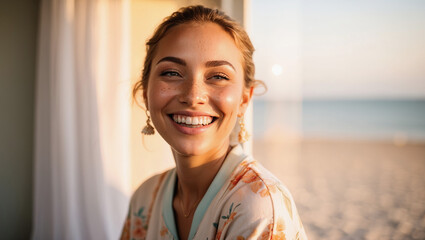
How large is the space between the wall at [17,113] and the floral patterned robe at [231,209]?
67.8 inches

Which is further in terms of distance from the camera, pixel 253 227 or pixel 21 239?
pixel 21 239

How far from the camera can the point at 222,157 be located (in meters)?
1.01

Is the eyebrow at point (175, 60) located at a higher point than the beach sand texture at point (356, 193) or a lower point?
higher

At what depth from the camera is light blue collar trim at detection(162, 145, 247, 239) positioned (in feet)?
2.92

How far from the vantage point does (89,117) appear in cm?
205

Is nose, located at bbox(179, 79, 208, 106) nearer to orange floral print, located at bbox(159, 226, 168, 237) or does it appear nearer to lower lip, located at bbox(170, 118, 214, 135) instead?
lower lip, located at bbox(170, 118, 214, 135)

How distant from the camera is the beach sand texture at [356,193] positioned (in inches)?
105

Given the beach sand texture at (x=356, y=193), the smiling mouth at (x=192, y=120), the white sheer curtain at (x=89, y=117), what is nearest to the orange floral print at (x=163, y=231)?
the smiling mouth at (x=192, y=120)

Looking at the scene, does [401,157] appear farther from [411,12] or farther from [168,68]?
[168,68]

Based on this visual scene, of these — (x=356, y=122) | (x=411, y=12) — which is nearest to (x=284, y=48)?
(x=411, y=12)

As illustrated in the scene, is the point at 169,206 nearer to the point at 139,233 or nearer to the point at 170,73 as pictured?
the point at 139,233

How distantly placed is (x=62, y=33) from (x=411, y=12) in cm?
437

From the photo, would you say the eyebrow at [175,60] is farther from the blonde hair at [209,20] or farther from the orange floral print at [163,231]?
the orange floral print at [163,231]

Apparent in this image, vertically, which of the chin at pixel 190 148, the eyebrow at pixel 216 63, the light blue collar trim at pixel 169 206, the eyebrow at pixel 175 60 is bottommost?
the light blue collar trim at pixel 169 206
